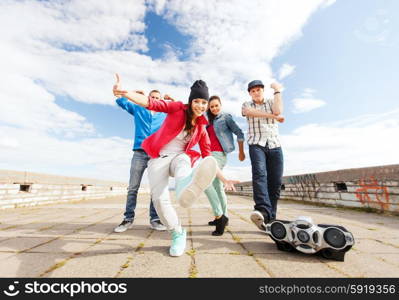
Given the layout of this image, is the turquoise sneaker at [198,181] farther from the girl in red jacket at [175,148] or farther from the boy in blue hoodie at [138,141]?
the boy in blue hoodie at [138,141]

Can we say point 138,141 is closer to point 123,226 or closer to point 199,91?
point 123,226

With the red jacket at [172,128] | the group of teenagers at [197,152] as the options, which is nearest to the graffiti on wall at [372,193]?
the group of teenagers at [197,152]

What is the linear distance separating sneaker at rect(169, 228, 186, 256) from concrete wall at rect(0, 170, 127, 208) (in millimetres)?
5644

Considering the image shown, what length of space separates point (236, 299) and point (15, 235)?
9.60ft

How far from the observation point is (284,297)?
4.39 ft

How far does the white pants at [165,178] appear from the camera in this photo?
2049 mm

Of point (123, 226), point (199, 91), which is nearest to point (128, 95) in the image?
point (199, 91)

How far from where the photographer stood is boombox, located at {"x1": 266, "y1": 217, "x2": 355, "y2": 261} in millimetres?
1864

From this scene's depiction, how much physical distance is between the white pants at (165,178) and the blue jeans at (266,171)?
3.49 ft

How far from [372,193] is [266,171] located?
3.69 metres

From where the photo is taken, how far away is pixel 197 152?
7.71 feet

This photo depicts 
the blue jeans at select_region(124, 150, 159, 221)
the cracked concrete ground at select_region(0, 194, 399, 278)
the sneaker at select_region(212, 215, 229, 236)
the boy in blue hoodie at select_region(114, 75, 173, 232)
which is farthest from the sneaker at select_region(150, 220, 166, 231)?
the sneaker at select_region(212, 215, 229, 236)

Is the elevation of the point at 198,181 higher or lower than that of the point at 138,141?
lower

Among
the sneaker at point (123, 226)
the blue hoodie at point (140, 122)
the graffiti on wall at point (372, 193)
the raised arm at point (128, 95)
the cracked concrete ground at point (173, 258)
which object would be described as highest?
the blue hoodie at point (140, 122)
